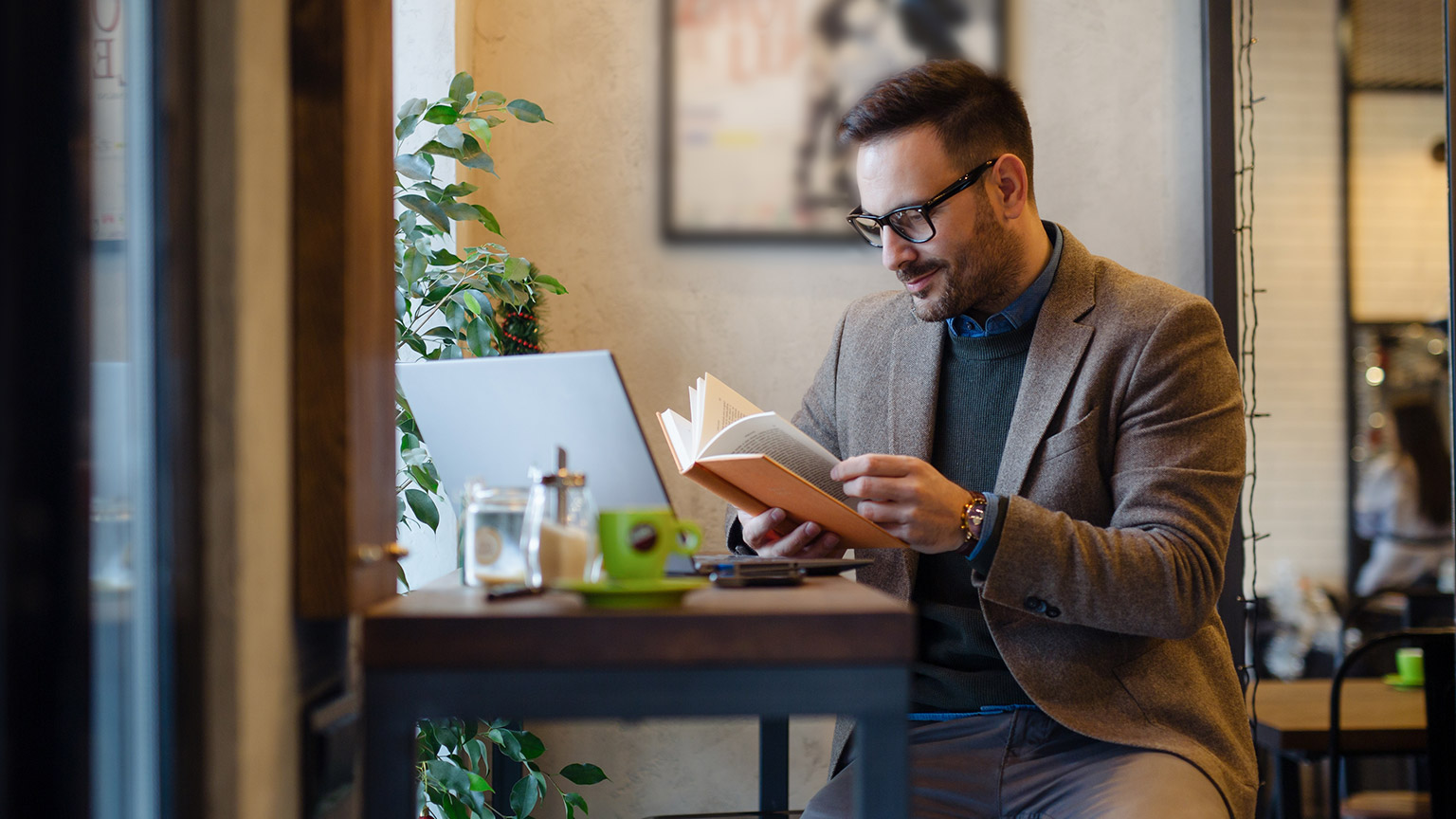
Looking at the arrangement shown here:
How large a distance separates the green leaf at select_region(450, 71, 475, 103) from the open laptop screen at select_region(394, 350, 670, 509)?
754 mm

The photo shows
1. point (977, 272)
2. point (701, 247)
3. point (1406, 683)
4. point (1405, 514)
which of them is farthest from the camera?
point (1405, 514)

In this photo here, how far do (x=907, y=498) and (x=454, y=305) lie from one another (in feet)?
3.40

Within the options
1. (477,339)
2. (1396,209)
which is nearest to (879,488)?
(477,339)

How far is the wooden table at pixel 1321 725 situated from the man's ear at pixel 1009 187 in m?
1.37

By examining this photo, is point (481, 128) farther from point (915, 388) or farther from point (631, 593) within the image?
point (631, 593)

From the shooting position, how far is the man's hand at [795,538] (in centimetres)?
137

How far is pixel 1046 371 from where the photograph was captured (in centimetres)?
159

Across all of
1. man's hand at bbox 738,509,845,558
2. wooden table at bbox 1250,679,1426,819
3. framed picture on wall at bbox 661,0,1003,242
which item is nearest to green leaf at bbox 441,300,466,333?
framed picture on wall at bbox 661,0,1003,242

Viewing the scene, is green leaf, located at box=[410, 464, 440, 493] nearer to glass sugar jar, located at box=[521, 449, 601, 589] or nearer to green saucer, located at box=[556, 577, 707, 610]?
glass sugar jar, located at box=[521, 449, 601, 589]

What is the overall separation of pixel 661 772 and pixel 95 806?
5.66 ft

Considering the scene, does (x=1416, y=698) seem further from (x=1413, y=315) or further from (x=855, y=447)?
(x=1413, y=315)

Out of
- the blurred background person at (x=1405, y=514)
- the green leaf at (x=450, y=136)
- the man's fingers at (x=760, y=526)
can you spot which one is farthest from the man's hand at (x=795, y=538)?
the blurred background person at (x=1405, y=514)

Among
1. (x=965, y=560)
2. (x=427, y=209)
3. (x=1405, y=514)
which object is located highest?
(x=427, y=209)

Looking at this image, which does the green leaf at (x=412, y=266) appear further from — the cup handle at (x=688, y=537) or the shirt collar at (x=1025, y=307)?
the cup handle at (x=688, y=537)
